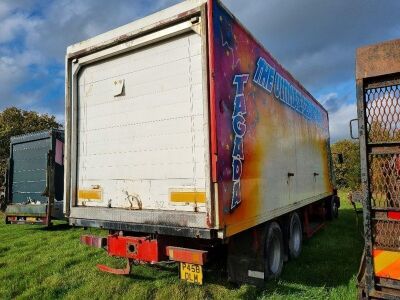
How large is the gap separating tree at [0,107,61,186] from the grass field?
1643cm

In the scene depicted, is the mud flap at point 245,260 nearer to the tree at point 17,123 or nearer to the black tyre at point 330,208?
the black tyre at point 330,208

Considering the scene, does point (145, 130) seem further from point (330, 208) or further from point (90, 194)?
point (330, 208)

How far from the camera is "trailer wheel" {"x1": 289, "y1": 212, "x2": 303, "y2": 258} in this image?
6.44 m

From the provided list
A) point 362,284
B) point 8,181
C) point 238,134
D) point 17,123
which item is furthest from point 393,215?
point 17,123

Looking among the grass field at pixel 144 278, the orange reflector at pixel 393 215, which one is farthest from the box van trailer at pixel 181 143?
the orange reflector at pixel 393 215

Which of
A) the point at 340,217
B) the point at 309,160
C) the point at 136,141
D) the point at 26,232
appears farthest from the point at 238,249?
the point at 340,217

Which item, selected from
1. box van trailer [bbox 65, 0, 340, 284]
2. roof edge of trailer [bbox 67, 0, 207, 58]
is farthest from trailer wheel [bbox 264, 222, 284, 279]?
roof edge of trailer [bbox 67, 0, 207, 58]

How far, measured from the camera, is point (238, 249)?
481 centimetres

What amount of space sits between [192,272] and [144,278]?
5.08 ft

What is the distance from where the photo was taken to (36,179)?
34.9 ft

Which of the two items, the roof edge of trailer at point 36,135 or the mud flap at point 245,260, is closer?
the mud flap at point 245,260

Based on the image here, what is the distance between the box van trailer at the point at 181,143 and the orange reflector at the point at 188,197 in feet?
0.04

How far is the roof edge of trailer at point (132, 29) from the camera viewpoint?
4.10 m

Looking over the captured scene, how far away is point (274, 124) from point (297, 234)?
2.45 meters
